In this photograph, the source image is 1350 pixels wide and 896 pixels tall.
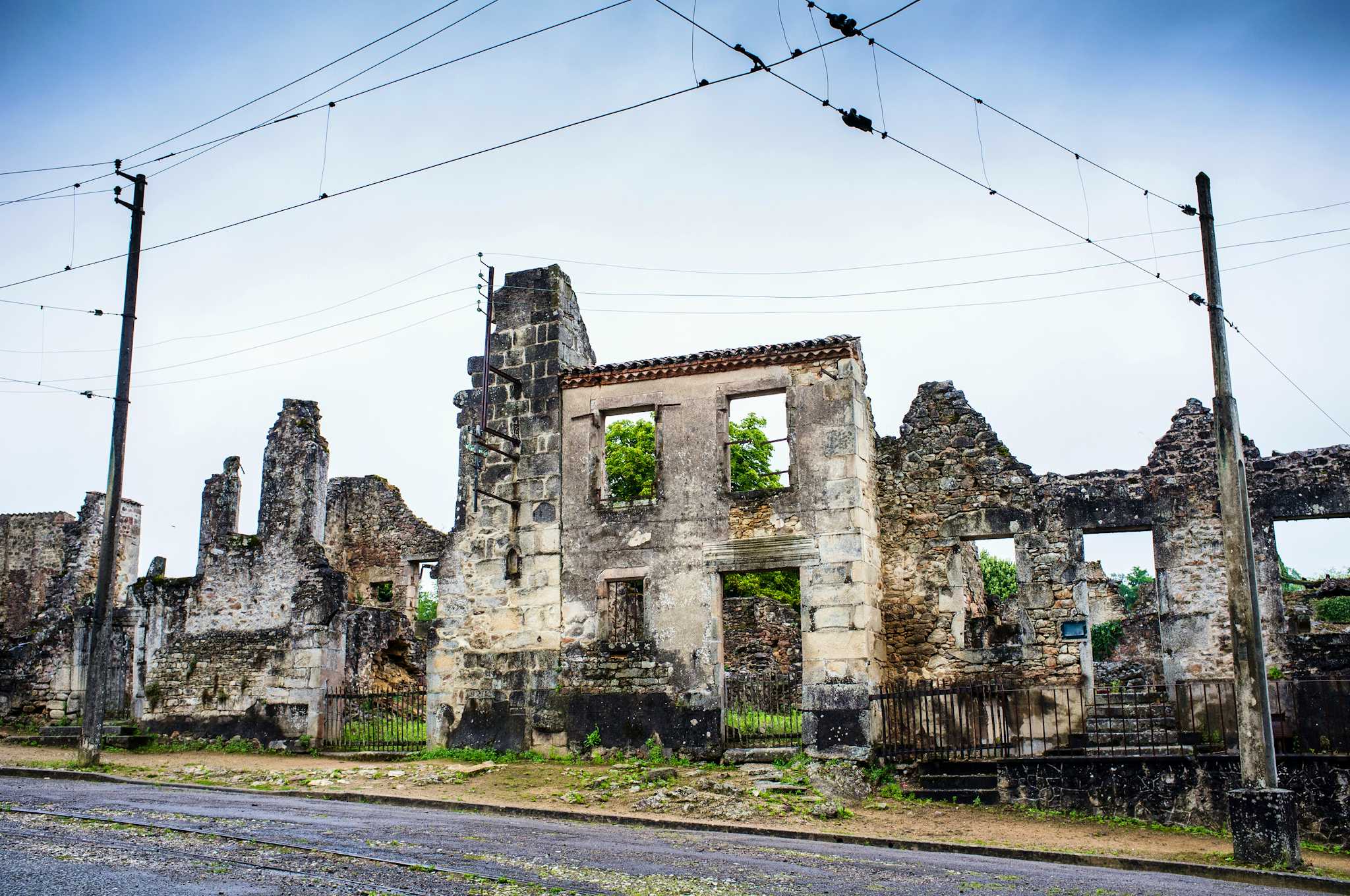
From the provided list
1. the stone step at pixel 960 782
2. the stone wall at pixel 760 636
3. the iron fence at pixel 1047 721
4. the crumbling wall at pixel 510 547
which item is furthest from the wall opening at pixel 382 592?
the stone step at pixel 960 782

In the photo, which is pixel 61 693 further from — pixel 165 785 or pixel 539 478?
pixel 539 478

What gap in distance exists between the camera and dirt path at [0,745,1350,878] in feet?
44.0

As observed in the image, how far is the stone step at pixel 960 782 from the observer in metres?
15.6

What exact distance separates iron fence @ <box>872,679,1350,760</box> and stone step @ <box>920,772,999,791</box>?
514 mm

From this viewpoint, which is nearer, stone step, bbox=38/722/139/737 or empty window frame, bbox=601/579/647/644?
empty window frame, bbox=601/579/647/644

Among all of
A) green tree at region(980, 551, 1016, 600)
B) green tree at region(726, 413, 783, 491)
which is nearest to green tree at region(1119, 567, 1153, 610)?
green tree at region(980, 551, 1016, 600)

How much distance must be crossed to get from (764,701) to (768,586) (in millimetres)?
7343

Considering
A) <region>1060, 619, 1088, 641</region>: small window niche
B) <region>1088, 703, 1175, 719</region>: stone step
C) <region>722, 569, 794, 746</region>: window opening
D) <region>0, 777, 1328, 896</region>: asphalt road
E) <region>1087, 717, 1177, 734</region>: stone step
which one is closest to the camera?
<region>0, 777, 1328, 896</region>: asphalt road

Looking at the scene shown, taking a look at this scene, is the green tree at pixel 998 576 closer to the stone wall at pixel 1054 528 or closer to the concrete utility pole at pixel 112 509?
the stone wall at pixel 1054 528

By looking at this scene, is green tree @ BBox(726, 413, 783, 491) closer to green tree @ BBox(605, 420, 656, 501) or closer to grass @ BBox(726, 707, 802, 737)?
green tree @ BBox(605, 420, 656, 501)

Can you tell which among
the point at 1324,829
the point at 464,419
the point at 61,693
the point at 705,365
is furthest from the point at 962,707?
the point at 61,693

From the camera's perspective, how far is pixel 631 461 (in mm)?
34281

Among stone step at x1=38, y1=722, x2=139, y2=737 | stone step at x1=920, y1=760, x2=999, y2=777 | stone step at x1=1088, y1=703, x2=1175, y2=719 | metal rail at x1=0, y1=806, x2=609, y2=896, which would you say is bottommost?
metal rail at x1=0, y1=806, x2=609, y2=896

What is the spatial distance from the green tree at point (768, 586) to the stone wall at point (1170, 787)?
15.4 meters
